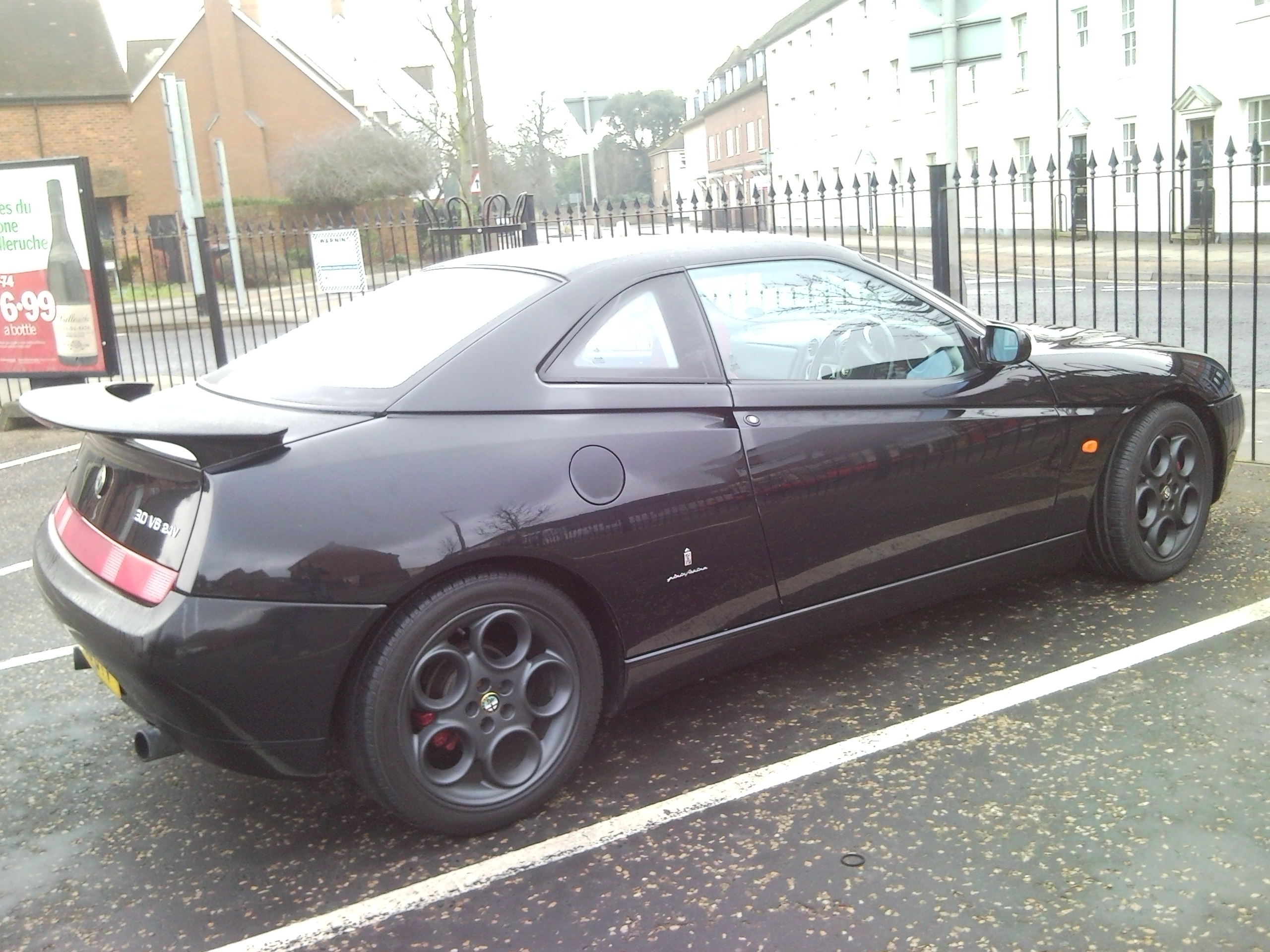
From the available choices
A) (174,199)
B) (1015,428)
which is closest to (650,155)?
Result: (174,199)

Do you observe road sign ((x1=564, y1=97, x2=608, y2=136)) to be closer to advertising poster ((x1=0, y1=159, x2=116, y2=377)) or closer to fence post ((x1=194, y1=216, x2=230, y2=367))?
fence post ((x1=194, y1=216, x2=230, y2=367))

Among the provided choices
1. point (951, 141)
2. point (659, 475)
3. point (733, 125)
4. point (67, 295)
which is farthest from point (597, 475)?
point (733, 125)

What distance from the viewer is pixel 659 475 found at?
337cm

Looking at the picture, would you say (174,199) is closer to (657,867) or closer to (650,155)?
(657,867)

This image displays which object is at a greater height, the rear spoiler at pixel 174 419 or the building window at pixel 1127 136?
the building window at pixel 1127 136

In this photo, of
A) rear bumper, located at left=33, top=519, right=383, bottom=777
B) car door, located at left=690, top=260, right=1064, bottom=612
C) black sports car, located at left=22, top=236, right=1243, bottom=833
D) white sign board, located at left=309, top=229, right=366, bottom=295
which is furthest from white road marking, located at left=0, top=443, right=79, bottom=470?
car door, located at left=690, top=260, right=1064, bottom=612

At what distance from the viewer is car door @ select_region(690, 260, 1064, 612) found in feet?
12.0

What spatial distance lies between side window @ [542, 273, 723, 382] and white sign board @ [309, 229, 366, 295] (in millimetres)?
8135

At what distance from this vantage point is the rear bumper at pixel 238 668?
110 inches

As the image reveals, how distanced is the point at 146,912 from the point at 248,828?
0.43 m

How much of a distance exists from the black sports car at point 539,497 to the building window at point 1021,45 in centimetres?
3303

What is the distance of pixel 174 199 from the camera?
41094 millimetres

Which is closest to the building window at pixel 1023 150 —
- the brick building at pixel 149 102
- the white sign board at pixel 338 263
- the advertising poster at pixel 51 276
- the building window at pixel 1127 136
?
the building window at pixel 1127 136

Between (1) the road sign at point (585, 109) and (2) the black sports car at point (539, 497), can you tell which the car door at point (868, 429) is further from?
(1) the road sign at point (585, 109)
